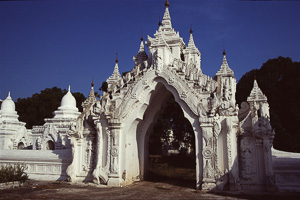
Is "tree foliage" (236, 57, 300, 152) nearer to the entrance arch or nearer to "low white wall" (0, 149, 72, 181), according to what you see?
the entrance arch

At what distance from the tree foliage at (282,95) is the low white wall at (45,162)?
1913 cm

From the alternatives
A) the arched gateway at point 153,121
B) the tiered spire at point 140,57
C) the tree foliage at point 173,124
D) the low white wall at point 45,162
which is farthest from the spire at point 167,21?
the tree foliage at point 173,124

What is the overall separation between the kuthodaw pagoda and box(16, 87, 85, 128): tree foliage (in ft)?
118

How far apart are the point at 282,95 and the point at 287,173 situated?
1908cm

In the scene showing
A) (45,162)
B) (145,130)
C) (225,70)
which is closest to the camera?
(145,130)

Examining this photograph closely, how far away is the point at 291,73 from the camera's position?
3012cm

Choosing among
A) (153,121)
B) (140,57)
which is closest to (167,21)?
(140,57)

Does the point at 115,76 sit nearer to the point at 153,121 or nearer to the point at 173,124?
the point at 153,121

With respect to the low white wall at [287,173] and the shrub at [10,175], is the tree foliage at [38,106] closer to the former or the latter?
the shrub at [10,175]

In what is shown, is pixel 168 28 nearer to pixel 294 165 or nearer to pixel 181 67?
pixel 181 67

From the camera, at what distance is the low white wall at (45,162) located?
56.7 feet

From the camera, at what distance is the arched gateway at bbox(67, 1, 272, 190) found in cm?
1323

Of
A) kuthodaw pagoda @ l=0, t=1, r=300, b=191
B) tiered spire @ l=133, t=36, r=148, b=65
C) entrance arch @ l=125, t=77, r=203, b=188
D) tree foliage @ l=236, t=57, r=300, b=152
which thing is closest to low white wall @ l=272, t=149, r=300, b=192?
kuthodaw pagoda @ l=0, t=1, r=300, b=191

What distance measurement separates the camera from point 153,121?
57.6ft
